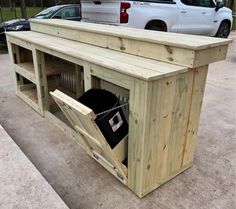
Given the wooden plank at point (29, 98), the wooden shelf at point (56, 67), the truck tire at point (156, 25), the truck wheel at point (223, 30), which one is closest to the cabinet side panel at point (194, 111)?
the wooden shelf at point (56, 67)

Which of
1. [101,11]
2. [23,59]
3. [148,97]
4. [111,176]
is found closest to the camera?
[148,97]

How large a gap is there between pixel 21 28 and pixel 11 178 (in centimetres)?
576

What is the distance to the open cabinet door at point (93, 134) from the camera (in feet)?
5.10

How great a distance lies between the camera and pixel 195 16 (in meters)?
6.76

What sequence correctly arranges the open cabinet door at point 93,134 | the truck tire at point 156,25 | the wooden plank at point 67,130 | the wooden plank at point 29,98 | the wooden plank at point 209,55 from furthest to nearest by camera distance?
the truck tire at point 156,25 < the wooden plank at point 29,98 < the wooden plank at point 67,130 < the wooden plank at point 209,55 < the open cabinet door at point 93,134

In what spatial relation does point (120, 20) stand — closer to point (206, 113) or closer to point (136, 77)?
point (206, 113)

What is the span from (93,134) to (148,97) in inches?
19.2

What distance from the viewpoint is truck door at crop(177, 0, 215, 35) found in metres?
6.43

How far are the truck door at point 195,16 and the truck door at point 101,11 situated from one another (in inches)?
75.4

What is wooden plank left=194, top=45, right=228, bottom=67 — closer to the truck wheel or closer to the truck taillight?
the truck taillight

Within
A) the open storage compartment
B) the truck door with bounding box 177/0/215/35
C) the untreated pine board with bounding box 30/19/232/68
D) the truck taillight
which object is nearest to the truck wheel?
the truck door with bounding box 177/0/215/35

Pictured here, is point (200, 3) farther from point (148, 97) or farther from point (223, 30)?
point (148, 97)

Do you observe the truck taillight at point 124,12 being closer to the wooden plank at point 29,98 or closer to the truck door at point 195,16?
the truck door at point 195,16

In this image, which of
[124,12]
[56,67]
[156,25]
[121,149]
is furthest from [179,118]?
[156,25]
